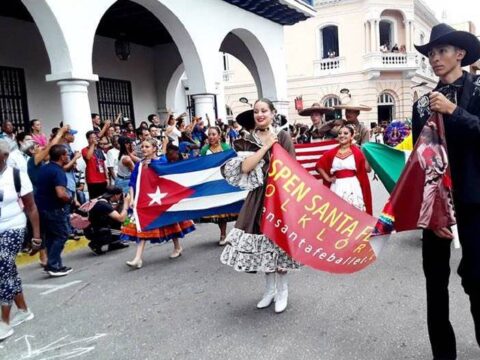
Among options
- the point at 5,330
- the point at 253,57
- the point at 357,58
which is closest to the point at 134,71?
the point at 253,57

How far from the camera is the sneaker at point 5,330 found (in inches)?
147

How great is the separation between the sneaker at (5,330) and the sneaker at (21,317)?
16 cm

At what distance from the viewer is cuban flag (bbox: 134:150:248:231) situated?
228 inches

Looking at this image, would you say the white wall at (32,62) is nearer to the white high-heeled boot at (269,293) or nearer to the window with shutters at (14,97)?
the window with shutters at (14,97)

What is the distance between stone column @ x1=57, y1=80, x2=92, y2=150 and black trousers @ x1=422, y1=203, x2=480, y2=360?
23.5 ft

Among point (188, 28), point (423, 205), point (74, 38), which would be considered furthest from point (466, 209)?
point (188, 28)

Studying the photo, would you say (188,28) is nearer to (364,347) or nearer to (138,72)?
(138,72)

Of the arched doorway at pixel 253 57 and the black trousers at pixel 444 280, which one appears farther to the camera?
the arched doorway at pixel 253 57

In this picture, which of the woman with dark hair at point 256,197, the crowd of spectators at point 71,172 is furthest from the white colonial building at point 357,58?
the woman with dark hair at point 256,197

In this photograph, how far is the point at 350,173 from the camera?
207 inches

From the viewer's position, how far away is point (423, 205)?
101 inches

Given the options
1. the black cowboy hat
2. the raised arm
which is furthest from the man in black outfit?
the raised arm

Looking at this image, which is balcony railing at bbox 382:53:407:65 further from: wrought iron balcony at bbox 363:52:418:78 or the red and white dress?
the red and white dress

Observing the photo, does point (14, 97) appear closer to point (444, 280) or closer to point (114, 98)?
point (114, 98)
